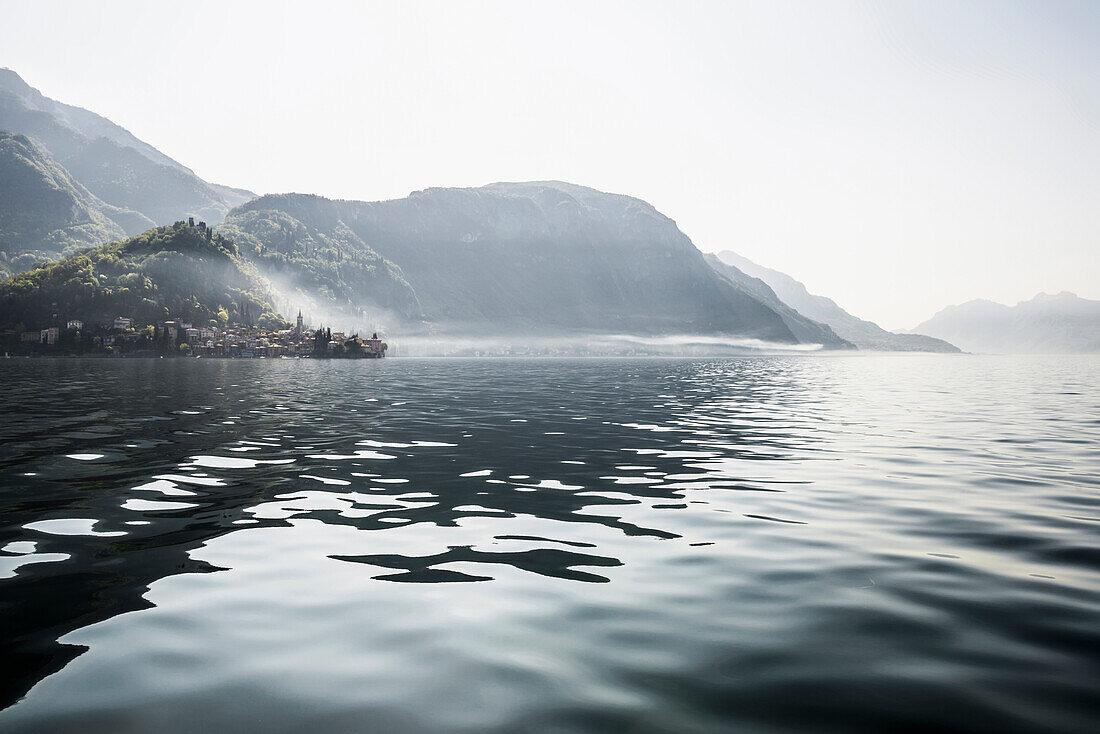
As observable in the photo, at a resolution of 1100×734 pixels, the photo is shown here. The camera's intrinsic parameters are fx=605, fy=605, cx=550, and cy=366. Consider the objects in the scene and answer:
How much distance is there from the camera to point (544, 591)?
9070 mm

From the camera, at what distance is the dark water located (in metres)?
5.87

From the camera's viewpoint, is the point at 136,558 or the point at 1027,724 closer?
the point at 1027,724

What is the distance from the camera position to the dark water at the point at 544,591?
5.87m

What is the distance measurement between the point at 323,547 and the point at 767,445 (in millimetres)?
19642

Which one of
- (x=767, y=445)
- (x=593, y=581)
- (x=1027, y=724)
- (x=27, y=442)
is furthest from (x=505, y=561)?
(x=27, y=442)

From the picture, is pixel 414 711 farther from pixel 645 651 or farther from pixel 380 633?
pixel 645 651

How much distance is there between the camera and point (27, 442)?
77.3 feet

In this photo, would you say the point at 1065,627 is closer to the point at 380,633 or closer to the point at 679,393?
the point at 380,633

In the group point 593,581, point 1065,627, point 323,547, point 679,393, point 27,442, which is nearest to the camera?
point 1065,627

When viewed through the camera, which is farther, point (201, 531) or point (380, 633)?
point (201, 531)

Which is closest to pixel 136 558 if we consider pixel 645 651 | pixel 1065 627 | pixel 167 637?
pixel 167 637

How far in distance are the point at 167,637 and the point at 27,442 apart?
22.5 m

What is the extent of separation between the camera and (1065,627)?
7.88 meters

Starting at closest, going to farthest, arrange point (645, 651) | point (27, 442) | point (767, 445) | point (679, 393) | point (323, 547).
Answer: point (645, 651)
point (323, 547)
point (27, 442)
point (767, 445)
point (679, 393)
